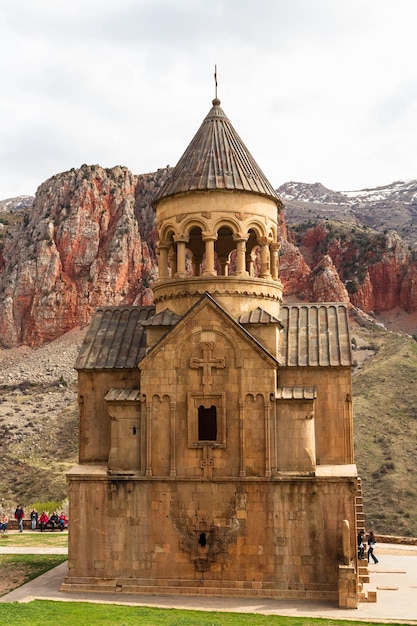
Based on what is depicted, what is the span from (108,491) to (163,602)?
275 centimetres

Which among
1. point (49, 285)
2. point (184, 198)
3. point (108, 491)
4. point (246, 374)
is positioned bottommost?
point (108, 491)

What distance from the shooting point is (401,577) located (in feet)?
62.5

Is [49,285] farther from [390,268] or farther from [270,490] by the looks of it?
[270,490]

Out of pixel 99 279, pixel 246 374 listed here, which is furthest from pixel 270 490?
pixel 99 279

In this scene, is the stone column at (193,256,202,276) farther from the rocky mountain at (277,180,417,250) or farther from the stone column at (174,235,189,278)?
the rocky mountain at (277,180,417,250)

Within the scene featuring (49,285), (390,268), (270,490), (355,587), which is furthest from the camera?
(390,268)

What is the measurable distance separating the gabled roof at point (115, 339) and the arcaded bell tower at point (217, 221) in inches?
38.8

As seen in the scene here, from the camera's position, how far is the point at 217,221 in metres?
18.4

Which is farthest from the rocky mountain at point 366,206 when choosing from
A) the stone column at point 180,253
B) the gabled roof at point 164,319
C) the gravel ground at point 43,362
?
the gabled roof at point 164,319

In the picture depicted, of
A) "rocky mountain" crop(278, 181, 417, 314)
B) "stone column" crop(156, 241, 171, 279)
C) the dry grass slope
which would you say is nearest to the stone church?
"stone column" crop(156, 241, 171, 279)

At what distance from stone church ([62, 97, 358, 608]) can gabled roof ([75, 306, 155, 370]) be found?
105mm

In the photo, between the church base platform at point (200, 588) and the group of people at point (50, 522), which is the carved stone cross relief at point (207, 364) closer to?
the church base platform at point (200, 588)

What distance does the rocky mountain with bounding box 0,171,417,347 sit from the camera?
87375 mm

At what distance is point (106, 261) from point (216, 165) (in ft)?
235
